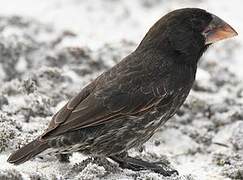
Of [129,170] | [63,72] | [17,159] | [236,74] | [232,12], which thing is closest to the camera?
[17,159]

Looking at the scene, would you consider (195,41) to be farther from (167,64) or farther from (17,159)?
(17,159)

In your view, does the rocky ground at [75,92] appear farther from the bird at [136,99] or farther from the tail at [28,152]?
the bird at [136,99]

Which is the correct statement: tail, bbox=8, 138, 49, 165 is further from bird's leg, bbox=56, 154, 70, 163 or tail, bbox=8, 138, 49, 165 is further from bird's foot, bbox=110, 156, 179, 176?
bird's foot, bbox=110, 156, 179, 176

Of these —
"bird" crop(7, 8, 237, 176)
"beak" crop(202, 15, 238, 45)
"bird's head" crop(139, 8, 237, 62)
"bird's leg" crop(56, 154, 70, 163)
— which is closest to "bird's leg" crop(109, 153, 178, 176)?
"bird" crop(7, 8, 237, 176)

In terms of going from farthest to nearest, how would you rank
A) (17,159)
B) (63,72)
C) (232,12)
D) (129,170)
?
1. (232,12)
2. (63,72)
3. (129,170)
4. (17,159)

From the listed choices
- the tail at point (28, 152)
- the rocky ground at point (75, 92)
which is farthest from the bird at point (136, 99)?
the rocky ground at point (75, 92)

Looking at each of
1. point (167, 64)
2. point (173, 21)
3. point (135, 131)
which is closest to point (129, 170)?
point (135, 131)
